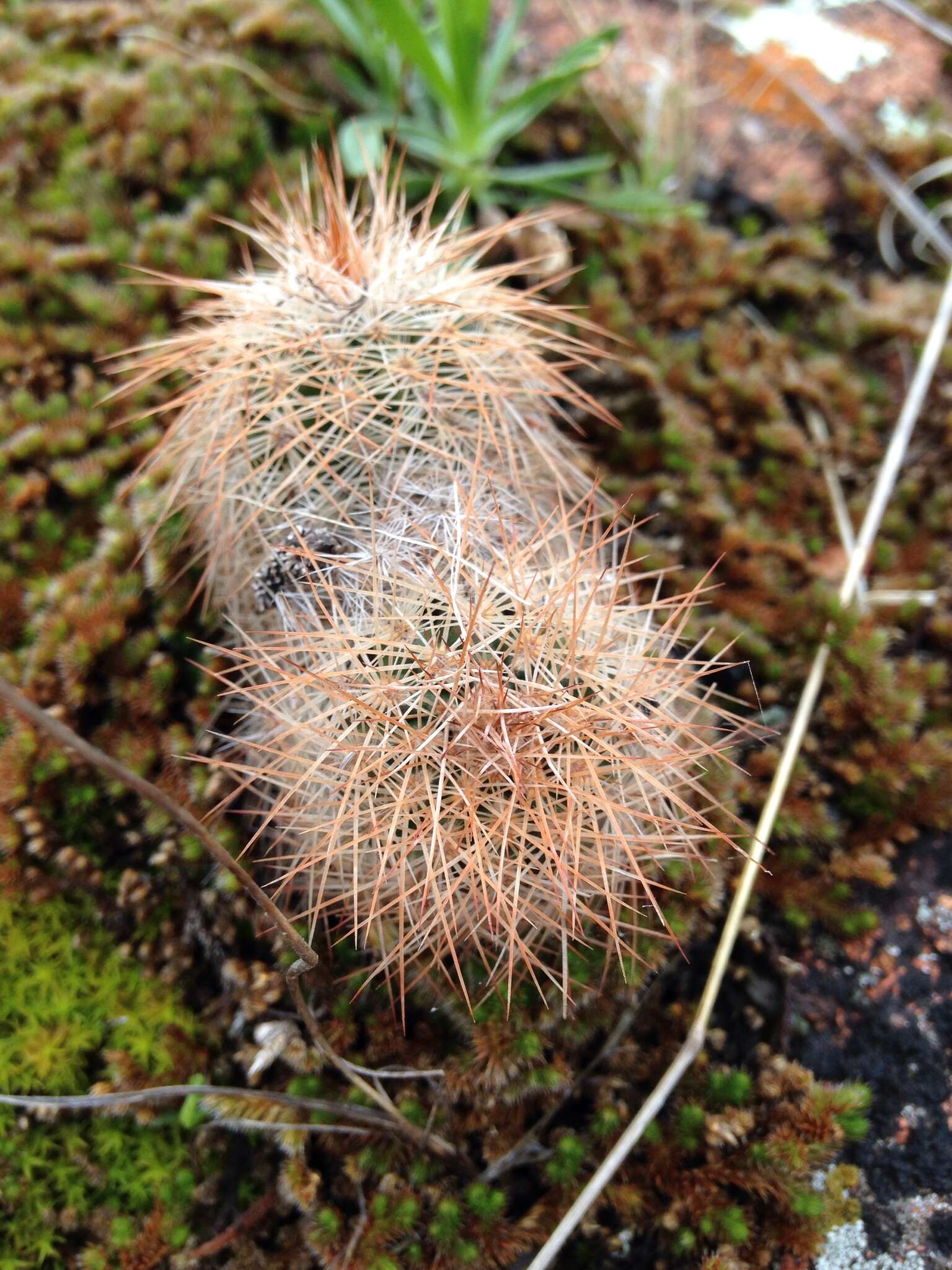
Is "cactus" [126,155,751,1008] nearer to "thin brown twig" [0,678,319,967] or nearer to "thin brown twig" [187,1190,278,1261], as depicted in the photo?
"thin brown twig" [0,678,319,967]

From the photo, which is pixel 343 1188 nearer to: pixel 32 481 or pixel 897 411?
pixel 32 481

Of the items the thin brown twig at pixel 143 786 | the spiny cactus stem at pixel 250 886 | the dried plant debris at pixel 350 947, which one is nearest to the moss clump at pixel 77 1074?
the dried plant debris at pixel 350 947

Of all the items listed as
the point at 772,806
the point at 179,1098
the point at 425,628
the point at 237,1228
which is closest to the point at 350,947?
the point at 179,1098

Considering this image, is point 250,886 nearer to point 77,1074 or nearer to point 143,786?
point 143,786

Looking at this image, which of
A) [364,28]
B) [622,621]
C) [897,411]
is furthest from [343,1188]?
[364,28]

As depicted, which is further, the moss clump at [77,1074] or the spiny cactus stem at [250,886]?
the moss clump at [77,1074]

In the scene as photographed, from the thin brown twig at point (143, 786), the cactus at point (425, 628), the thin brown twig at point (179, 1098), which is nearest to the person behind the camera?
the thin brown twig at point (143, 786)

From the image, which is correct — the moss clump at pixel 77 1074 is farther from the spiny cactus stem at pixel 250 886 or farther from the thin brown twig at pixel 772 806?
the thin brown twig at pixel 772 806

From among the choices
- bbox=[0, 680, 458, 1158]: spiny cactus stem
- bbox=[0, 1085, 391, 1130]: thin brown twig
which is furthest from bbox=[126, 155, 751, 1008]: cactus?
bbox=[0, 1085, 391, 1130]: thin brown twig
